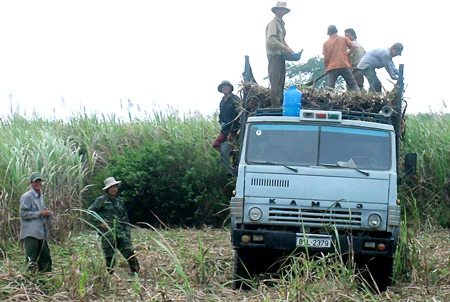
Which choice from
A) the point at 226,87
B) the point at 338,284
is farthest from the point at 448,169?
the point at 338,284

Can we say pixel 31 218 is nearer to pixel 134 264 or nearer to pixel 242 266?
pixel 134 264

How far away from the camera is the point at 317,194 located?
370 inches

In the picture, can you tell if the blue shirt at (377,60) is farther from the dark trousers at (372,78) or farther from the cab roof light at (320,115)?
the cab roof light at (320,115)

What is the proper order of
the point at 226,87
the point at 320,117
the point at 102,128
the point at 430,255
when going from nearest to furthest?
the point at 320,117, the point at 430,255, the point at 226,87, the point at 102,128

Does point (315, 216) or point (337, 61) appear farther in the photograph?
point (337, 61)

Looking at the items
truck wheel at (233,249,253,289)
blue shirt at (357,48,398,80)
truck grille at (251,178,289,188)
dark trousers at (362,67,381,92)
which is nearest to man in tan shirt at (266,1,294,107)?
dark trousers at (362,67,381,92)

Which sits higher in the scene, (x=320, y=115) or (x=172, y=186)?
(x=320, y=115)

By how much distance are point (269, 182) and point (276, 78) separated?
10.7ft

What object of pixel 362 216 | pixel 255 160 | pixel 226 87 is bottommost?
pixel 362 216

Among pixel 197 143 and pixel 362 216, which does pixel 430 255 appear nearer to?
pixel 362 216

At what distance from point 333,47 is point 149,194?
5.25 meters

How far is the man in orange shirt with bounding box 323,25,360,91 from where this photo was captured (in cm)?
1359

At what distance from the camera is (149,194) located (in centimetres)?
1670

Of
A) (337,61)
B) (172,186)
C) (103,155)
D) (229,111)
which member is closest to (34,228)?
(229,111)
